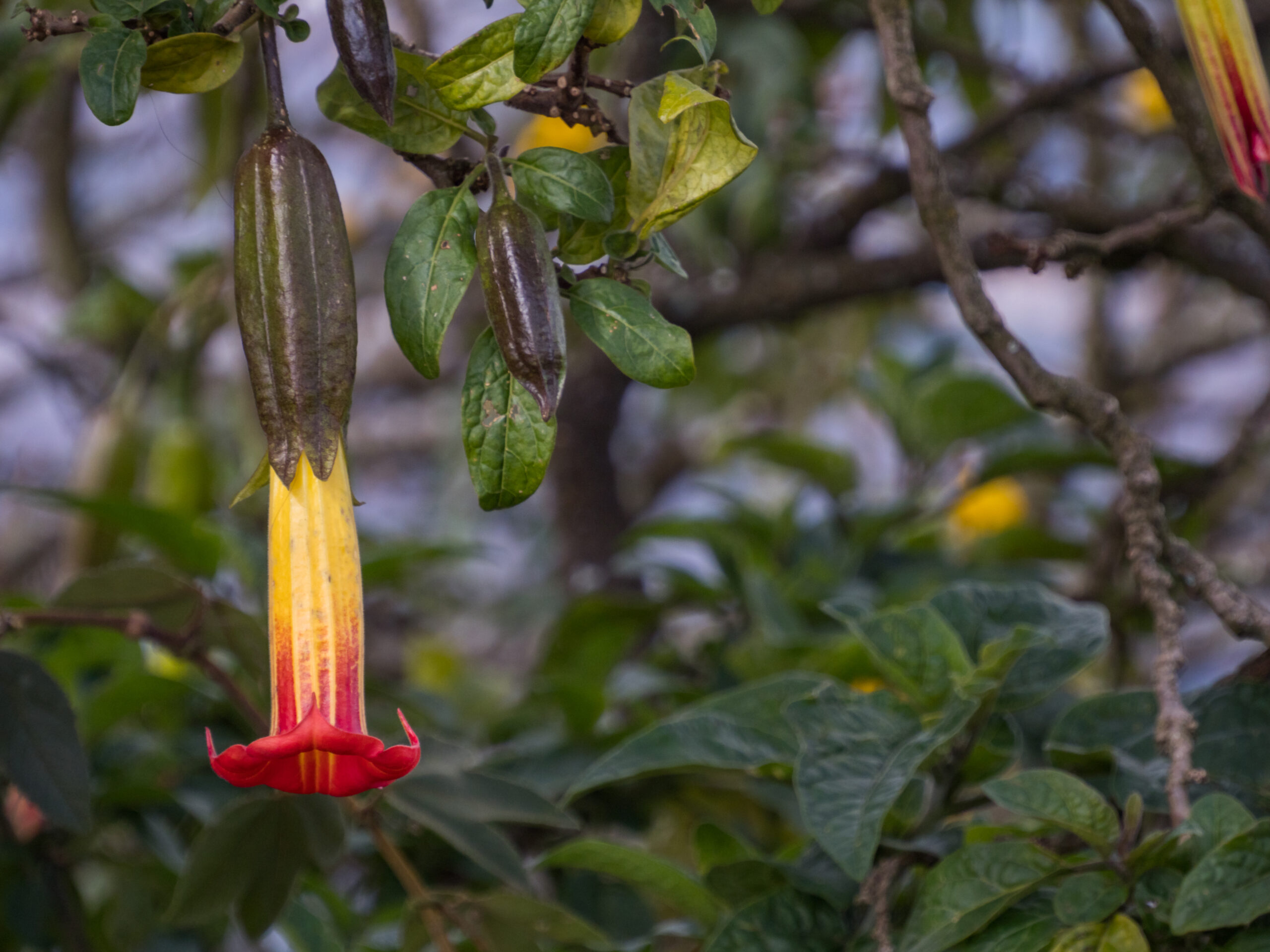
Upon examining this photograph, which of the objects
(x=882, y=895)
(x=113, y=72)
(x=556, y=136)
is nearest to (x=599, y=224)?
(x=113, y=72)

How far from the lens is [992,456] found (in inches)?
32.6

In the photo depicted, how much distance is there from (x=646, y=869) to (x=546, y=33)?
0.32 meters

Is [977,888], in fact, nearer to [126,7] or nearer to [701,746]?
[701,746]

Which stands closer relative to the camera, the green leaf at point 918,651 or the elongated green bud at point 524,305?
the elongated green bud at point 524,305

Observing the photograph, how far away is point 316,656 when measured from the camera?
0.96 feet

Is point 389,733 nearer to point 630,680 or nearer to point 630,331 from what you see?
point 630,680

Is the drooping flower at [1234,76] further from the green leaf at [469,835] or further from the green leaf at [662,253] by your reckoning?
the green leaf at [469,835]

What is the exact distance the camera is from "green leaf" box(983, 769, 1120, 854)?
1.14 ft

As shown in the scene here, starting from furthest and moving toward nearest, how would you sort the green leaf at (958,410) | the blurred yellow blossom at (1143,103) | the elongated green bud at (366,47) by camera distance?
1. the blurred yellow blossom at (1143,103)
2. the green leaf at (958,410)
3. the elongated green bud at (366,47)

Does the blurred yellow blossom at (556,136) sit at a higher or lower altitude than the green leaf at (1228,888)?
higher

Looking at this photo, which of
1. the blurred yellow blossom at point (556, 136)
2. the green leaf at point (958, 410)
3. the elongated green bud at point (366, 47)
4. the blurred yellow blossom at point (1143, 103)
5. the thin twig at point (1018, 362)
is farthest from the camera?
the blurred yellow blossom at point (1143, 103)

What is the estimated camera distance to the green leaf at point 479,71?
290 millimetres

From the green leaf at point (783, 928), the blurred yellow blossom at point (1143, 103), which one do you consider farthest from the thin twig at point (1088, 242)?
the blurred yellow blossom at point (1143, 103)

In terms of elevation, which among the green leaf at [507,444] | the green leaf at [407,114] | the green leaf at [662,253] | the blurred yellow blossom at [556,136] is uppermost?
the blurred yellow blossom at [556,136]
